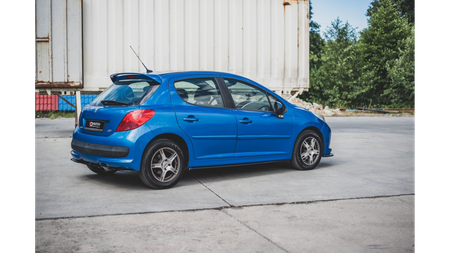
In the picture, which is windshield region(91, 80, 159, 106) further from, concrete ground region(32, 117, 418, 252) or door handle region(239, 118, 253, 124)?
door handle region(239, 118, 253, 124)

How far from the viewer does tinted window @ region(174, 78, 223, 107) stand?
20.6 feet

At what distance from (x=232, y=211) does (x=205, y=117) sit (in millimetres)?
1803

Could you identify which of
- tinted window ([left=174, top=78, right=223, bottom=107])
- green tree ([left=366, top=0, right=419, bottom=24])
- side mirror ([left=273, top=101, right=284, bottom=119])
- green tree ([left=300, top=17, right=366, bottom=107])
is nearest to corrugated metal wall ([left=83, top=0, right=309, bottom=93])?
green tree ([left=366, top=0, right=419, bottom=24])

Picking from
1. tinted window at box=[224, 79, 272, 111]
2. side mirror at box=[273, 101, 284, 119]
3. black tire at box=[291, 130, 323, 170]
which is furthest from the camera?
black tire at box=[291, 130, 323, 170]

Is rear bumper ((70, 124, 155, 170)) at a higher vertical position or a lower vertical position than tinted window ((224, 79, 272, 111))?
lower

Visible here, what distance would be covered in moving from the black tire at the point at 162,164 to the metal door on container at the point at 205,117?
28 cm

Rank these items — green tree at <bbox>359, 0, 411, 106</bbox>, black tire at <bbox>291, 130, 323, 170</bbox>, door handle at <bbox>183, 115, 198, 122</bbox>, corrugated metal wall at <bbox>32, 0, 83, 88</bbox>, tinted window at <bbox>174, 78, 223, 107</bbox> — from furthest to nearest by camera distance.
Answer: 1. green tree at <bbox>359, 0, 411, 106</bbox>
2. corrugated metal wall at <bbox>32, 0, 83, 88</bbox>
3. black tire at <bbox>291, 130, 323, 170</bbox>
4. tinted window at <bbox>174, 78, 223, 107</bbox>
5. door handle at <bbox>183, 115, 198, 122</bbox>

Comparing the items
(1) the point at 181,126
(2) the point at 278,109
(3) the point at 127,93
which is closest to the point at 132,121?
(3) the point at 127,93

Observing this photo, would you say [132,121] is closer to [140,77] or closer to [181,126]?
[181,126]

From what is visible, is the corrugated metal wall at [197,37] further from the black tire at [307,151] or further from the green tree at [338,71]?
the green tree at [338,71]

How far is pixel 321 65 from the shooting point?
46219mm

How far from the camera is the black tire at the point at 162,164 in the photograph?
19.0 ft

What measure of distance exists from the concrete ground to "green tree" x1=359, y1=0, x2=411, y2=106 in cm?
3177

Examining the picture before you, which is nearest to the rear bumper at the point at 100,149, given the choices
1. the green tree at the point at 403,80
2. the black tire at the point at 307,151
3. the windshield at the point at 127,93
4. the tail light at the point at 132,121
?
Answer: the tail light at the point at 132,121
